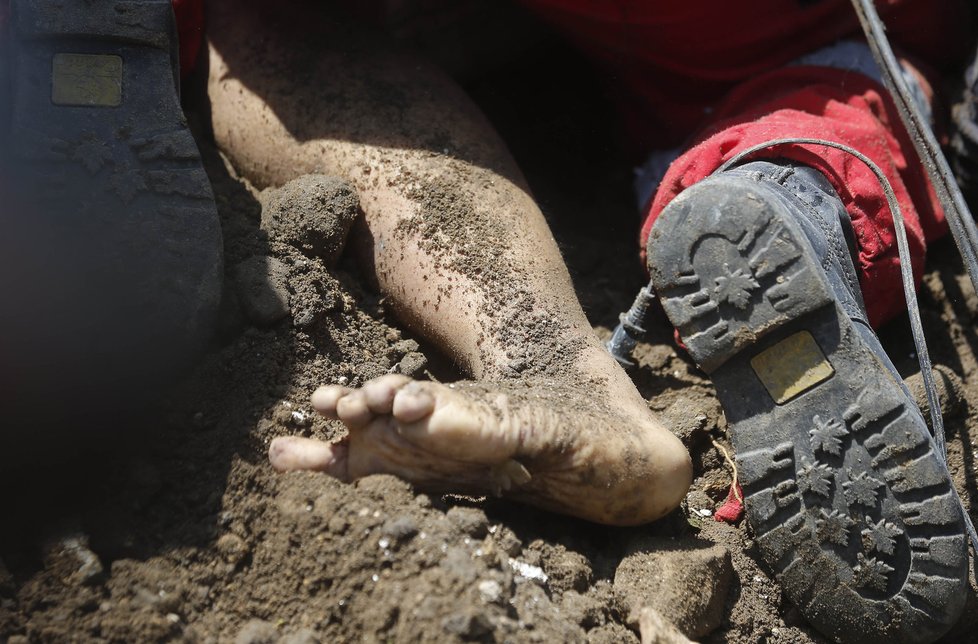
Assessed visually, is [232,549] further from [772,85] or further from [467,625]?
[772,85]

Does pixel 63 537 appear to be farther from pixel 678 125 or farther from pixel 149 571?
pixel 678 125

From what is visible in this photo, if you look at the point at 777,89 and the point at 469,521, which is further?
the point at 777,89

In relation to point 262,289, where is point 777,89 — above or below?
above

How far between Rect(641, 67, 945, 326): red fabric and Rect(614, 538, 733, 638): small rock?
20.2 inches

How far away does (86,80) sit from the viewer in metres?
1.29

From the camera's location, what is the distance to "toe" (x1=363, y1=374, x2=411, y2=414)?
40.4 inches

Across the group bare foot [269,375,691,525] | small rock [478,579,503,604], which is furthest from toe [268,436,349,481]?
small rock [478,579,503,604]

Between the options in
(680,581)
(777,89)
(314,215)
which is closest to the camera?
(680,581)

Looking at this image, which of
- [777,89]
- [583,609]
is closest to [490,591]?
[583,609]

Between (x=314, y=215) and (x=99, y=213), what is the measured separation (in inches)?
12.4

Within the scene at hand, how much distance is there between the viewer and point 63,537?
3.50 ft

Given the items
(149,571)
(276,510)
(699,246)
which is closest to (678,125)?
(699,246)

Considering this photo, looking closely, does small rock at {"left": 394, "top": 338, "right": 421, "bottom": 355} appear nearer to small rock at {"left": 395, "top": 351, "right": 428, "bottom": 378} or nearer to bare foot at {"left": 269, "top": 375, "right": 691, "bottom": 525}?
small rock at {"left": 395, "top": 351, "right": 428, "bottom": 378}

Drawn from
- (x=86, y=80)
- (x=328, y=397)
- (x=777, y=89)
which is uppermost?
(x=777, y=89)
